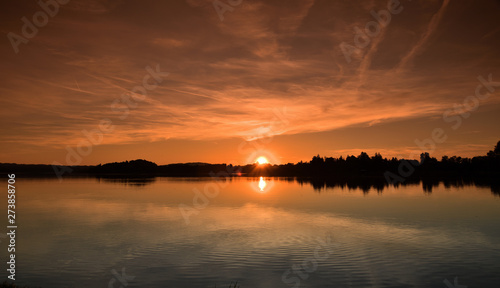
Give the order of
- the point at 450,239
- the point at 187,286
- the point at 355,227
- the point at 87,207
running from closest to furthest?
the point at 187,286
the point at 450,239
the point at 355,227
the point at 87,207

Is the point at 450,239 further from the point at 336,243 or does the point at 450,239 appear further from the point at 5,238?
the point at 5,238

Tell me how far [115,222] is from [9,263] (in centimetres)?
1718

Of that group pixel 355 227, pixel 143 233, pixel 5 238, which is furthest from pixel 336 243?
pixel 5 238

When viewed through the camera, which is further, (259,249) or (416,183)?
(416,183)

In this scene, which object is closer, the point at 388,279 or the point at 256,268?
Result: the point at 388,279

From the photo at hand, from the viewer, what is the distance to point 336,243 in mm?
28031

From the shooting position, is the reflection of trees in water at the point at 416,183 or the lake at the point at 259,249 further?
the reflection of trees in water at the point at 416,183

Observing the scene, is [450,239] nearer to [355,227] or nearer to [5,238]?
[355,227]

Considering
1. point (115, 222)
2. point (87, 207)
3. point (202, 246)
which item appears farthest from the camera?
point (87, 207)

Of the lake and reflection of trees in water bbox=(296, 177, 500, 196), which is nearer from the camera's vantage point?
Answer: the lake

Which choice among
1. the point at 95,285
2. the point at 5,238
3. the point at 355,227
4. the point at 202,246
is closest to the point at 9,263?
the point at 95,285

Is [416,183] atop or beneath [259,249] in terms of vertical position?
beneath

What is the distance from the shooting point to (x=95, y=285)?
1850cm

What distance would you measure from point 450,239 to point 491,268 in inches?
347
